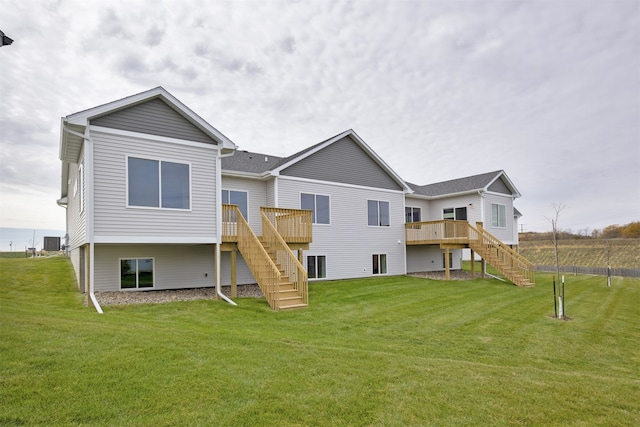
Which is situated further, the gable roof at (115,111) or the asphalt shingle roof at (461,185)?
the asphalt shingle roof at (461,185)

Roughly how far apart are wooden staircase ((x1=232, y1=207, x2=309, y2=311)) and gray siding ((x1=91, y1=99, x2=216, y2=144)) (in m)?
2.96

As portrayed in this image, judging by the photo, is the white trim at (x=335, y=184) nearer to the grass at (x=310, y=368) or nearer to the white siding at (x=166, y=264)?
the white siding at (x=166, y=264)

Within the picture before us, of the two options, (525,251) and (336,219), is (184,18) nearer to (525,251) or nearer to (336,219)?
(336,219)

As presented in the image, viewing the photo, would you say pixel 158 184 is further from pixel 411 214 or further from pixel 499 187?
pixel 499 187

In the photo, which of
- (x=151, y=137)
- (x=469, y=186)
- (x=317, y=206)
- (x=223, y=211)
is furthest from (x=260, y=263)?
(x=469, y=186)

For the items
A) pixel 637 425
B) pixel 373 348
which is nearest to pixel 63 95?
pixel 373 348

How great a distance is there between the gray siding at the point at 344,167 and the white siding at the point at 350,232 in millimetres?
377

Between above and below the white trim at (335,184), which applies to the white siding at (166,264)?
below

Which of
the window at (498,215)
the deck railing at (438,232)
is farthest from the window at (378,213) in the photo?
the window at (498,215)

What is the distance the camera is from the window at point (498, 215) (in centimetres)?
2271

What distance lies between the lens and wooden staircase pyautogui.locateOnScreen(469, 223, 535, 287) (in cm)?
1683

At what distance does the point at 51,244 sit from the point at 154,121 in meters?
25.6

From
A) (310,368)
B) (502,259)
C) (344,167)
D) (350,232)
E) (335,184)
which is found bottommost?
(310,368)

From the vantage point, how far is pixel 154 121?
11.0m
